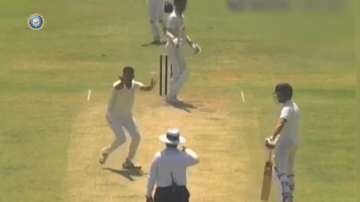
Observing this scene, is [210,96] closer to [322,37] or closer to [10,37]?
[10,37]

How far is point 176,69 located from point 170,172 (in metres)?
6.71

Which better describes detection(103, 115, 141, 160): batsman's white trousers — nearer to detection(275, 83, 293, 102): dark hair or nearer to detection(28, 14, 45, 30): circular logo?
detection(275, 83, 293, 102): dark hair

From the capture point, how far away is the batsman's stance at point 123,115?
43.8ft

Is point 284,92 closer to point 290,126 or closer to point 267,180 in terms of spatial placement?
point 290,126

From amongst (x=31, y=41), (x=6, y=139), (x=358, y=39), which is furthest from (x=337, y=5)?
(x=31, y=41)

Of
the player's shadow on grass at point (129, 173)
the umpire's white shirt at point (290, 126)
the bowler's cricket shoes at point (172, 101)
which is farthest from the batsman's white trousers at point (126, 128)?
the bowler's cricket shoes at point (172, 101)

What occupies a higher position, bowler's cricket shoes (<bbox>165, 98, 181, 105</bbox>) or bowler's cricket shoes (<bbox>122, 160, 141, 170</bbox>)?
bowler's cricket shoes (<bbox>165, 98, 181, 105</bbox>)

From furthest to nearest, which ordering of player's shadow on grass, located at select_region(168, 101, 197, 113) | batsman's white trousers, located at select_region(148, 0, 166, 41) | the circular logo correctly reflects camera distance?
the circular logo → batsman's white trousers, located at select_region(148, 0, 166, 41) → player's shadow on grass, located at select_region(168, 101, 197, 113)

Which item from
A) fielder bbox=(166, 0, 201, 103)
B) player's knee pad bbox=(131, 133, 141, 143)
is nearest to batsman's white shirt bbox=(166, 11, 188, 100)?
fielder bbox=(166, 0, 201, 103)

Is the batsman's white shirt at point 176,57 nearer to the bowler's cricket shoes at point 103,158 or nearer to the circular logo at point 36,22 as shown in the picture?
the bowler's cricket shoes at point 103,158

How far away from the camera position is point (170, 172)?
10.5 m

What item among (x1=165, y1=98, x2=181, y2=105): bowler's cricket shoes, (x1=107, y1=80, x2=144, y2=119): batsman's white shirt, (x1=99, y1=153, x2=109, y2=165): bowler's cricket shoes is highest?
(x1=107, y1=80, x2=144, y2=119): batsman's white shirt

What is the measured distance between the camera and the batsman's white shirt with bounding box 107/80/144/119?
13.4m

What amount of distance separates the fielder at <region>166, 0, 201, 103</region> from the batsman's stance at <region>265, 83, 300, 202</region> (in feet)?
16.6
